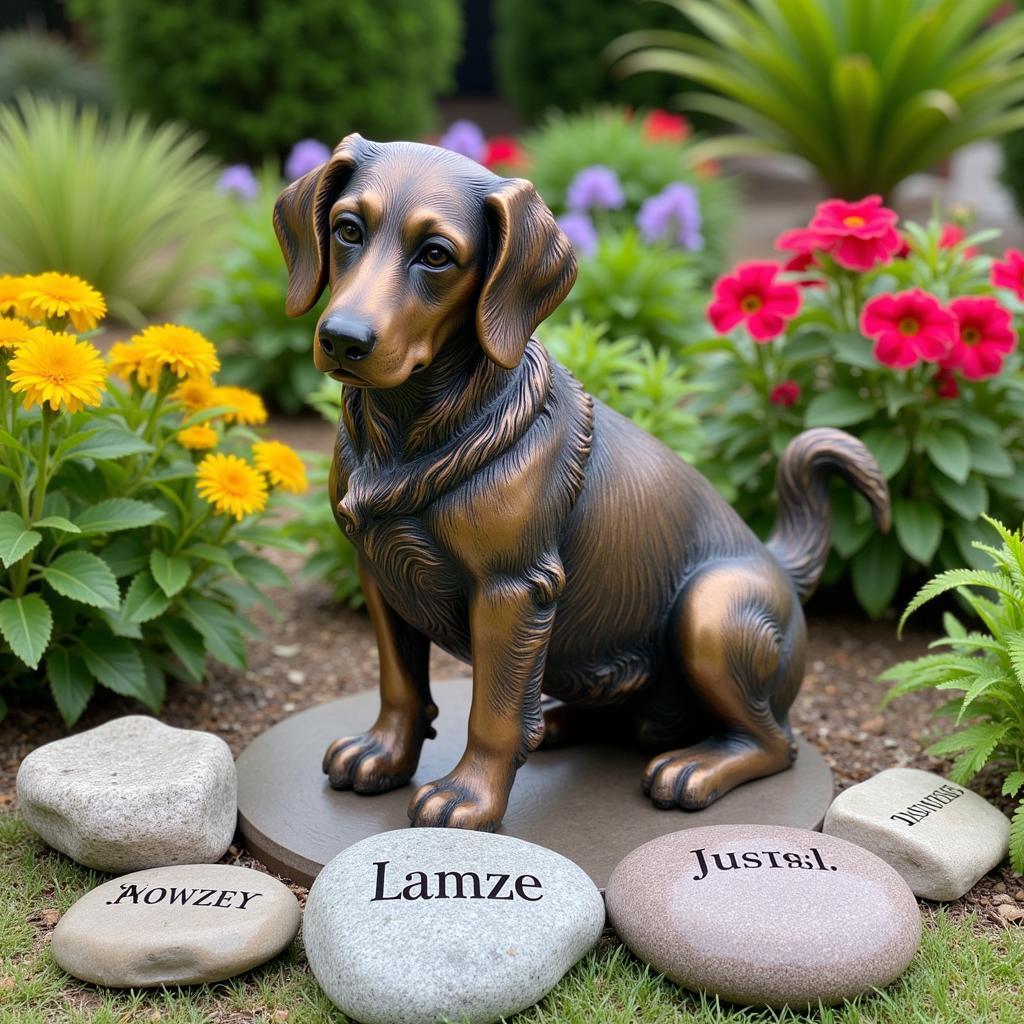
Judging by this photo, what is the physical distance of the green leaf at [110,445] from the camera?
335cm

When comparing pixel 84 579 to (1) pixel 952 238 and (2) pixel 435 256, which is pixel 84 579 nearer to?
(2) pixel 435 256

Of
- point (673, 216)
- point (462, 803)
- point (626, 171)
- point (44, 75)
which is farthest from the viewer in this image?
point (44, 75)

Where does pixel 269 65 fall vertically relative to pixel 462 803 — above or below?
below

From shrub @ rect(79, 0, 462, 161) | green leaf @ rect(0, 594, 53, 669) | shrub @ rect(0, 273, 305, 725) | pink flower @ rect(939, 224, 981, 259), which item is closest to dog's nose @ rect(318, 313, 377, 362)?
shrub @ rect(0, 273, 305, 725)

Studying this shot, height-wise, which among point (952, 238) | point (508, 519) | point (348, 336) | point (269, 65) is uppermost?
point (348, 336)

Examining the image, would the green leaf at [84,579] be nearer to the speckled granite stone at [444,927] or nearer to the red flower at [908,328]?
the speckled granite stone at [444,927]

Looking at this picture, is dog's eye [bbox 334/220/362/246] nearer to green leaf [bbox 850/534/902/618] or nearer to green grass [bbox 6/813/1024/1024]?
green grass [bbox 6/813/1024/1024]

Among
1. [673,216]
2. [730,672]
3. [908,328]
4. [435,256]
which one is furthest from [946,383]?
[673,216]

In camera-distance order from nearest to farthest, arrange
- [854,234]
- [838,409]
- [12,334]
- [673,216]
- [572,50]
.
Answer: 1. [12,334]
2. [854,234]
3. [838,409]
4. [673,216]
5. [572,50]

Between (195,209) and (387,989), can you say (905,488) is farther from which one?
(195,209)

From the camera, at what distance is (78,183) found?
7.77 m

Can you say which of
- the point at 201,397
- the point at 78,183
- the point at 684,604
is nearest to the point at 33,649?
the point at 201,397

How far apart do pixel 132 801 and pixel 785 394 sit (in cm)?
274

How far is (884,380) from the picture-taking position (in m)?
4.57
